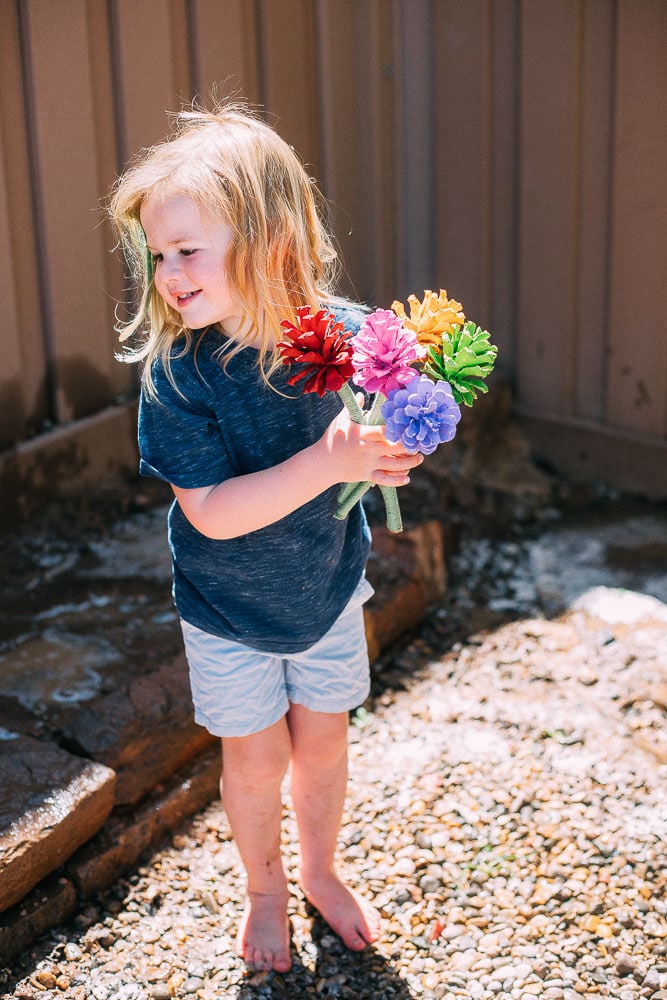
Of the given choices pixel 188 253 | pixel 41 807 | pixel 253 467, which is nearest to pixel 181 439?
pixel 253 467

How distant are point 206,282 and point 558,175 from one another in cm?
283

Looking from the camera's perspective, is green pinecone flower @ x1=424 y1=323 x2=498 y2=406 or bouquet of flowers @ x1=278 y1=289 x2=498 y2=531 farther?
green pinecone flower @ x1=424 y1=323 x2=498 y2=406

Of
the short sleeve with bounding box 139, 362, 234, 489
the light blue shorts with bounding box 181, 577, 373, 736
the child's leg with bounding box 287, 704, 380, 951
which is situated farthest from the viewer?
the child's leg with bounding box 287, 704, 380, 951

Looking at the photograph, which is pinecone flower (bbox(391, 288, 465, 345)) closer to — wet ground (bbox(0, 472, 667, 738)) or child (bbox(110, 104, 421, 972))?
child (bbox(110, 104, 421, 972))

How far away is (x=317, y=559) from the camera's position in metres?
2.05

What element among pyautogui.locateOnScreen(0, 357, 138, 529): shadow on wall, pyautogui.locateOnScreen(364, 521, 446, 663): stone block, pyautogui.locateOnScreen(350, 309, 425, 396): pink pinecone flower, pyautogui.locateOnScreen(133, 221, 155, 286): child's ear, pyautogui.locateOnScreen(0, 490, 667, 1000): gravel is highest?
pyautogui.locateOnScreen(133, 221, 155, 286): child's ear

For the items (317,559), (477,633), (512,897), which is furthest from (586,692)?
(317,559)

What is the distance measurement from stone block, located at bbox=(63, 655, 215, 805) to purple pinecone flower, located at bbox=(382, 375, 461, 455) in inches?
52.3

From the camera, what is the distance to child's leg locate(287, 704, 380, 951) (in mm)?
2229

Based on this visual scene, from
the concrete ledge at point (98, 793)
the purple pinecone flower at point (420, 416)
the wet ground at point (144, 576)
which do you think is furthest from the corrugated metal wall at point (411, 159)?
the purple pinecone flower at point (420, 416)

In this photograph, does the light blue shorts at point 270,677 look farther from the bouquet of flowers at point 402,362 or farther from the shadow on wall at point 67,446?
the shadow on wall at point 67,446

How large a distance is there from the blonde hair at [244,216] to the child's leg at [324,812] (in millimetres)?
709

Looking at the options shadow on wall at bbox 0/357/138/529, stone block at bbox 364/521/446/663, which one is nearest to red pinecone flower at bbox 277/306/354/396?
stone block at bbox 364/521/446/663

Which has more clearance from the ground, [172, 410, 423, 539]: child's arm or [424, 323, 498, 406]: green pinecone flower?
[424, 323, 498, 406]: green pinecone flower
